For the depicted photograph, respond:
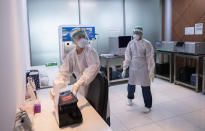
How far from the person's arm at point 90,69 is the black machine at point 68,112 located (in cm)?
40

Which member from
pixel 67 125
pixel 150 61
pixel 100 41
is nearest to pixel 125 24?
pixel 100 41

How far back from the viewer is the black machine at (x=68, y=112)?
1.22 metres

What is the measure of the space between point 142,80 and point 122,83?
1795mm

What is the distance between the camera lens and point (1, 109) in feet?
3.02

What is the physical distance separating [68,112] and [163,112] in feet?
6.73

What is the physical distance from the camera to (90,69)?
1788mm

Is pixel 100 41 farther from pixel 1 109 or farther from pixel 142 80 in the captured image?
pixel 1 109

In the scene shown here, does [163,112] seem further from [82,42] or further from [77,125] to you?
[77,125]


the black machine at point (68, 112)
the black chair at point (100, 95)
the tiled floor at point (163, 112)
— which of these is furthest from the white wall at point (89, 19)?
the black machine at point (68, 112)

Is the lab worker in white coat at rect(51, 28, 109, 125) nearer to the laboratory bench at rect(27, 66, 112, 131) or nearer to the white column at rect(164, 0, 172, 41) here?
the laboratory bench at rect(27, 66, 112, 131)

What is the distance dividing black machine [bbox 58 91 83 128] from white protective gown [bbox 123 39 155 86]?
178cm

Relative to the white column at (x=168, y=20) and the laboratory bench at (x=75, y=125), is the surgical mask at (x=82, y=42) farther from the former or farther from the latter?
the white column at (x=168, y=20)

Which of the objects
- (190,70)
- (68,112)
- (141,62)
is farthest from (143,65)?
(68,112)

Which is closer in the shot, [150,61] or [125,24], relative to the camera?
[150,61]
